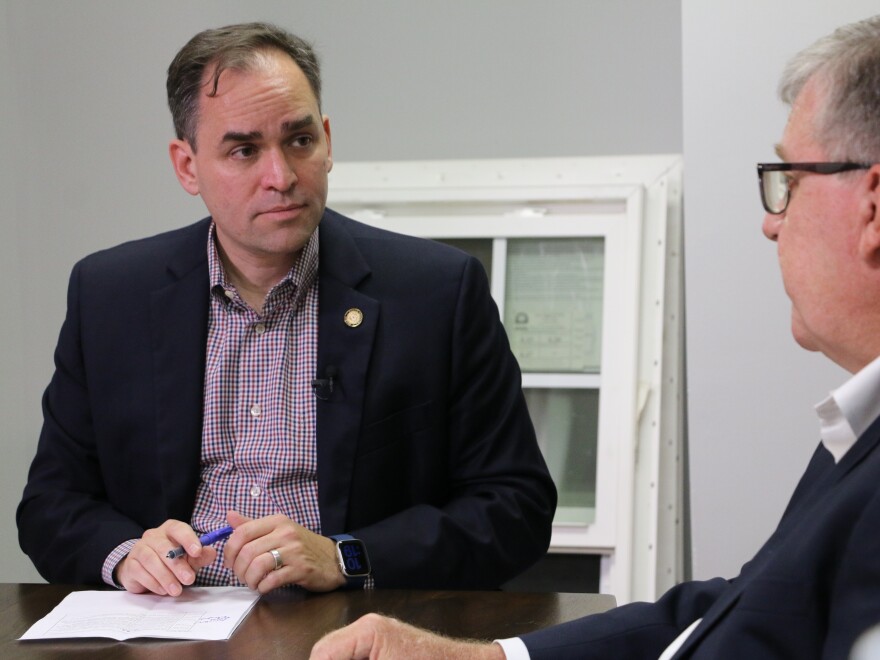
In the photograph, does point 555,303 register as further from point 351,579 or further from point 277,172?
point 351,579

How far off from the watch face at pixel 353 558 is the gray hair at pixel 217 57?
2.93ft

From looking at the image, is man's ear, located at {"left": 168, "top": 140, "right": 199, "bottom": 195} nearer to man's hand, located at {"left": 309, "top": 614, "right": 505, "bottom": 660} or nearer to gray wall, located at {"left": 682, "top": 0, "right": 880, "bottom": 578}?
man's hand, located at {"left": 309, "top": 614, "right": 505, "bottom": 660}

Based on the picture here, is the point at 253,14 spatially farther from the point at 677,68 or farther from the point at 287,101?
the point at 287,101

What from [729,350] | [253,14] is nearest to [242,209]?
[729,350]

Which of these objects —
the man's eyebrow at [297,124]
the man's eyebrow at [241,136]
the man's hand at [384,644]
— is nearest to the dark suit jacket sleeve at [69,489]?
the man's eyebrow at [241,136]

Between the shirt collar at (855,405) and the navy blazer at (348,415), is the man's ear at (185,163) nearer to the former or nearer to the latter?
the navy blazer at (348,415)

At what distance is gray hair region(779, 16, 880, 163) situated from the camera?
1243mm

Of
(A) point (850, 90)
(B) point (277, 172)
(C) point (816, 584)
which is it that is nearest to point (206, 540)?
(B) point (277, 172)

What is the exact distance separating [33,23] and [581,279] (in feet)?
6.86

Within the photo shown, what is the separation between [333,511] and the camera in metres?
2.15

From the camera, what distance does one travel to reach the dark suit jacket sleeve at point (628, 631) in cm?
147

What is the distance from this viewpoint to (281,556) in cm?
181

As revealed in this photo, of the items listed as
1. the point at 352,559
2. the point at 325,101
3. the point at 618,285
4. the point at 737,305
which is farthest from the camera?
the point at 325,101

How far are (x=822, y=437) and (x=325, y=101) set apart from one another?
286 centimetres
